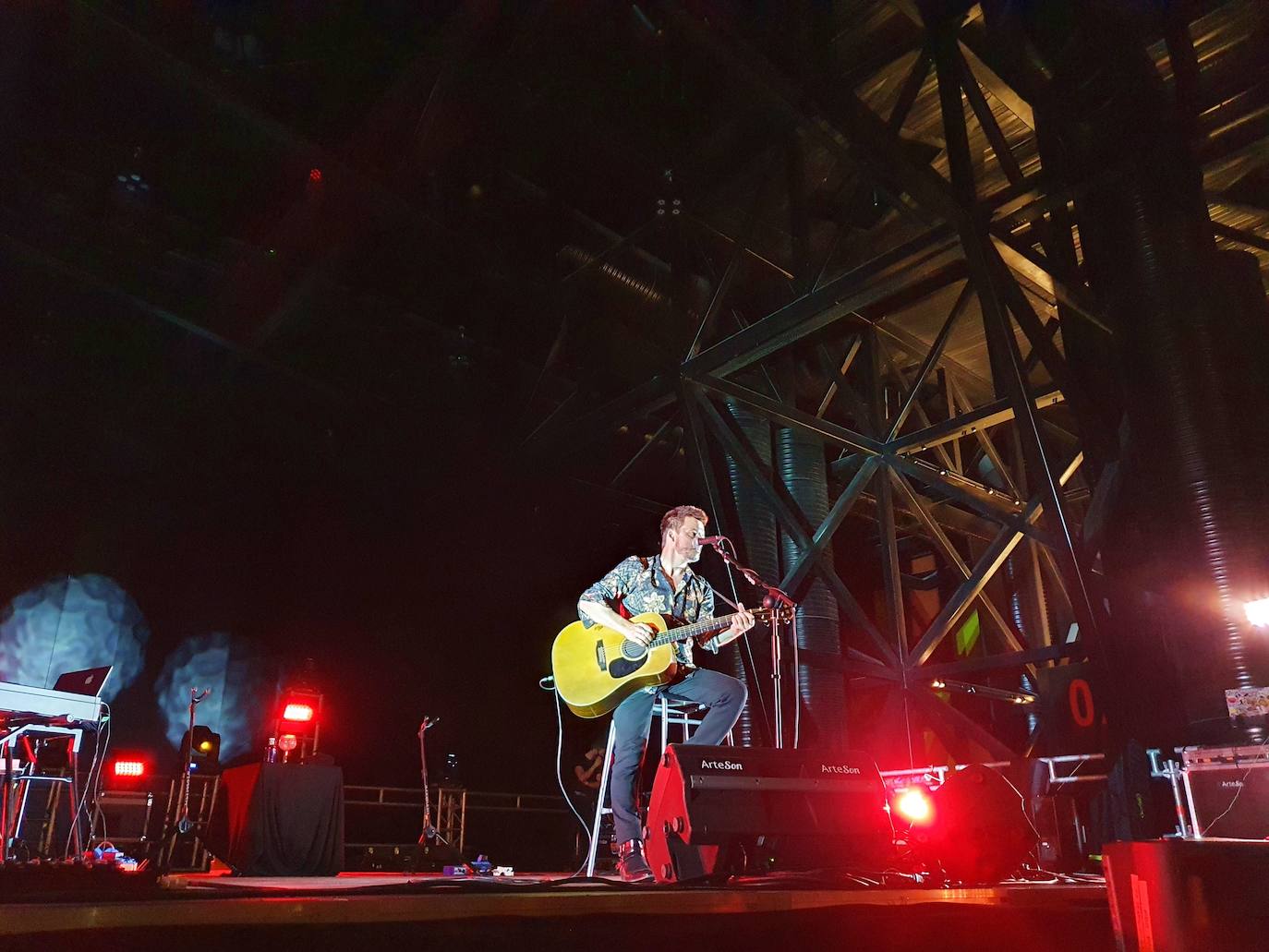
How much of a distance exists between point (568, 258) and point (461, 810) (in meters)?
4.88

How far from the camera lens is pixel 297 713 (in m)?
6.95

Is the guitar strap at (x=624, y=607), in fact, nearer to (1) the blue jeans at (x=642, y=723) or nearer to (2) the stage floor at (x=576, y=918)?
(1) the blue jeans at (x=642, y=723)

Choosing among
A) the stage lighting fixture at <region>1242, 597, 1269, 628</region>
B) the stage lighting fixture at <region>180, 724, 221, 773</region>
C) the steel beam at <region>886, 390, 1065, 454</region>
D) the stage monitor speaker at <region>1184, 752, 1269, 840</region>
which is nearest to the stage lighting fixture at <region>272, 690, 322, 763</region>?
the stage lighting fixture at <region>180, 724, 221, 773</region>

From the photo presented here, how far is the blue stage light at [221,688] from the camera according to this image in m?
6.96

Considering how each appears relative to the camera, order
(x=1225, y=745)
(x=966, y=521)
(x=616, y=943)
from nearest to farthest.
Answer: (x=616, y=943)
(x=1225, y=745)
(x=966, y=521)

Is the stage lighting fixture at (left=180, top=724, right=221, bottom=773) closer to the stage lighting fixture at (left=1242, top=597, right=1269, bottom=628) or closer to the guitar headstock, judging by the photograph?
the guitar headstock

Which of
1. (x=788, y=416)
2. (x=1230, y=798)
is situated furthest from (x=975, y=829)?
(x=788, y=416)

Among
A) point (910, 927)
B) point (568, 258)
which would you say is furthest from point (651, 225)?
point (910, 927)

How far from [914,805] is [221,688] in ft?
18.9

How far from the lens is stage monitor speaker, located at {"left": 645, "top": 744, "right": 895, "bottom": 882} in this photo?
3.24 meters

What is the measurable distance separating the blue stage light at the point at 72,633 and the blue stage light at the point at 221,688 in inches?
12.1

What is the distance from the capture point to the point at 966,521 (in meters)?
10.9

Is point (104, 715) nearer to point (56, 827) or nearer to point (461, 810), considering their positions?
point (56, 827)

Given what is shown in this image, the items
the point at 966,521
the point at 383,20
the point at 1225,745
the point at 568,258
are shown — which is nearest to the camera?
the point at 1225,745
